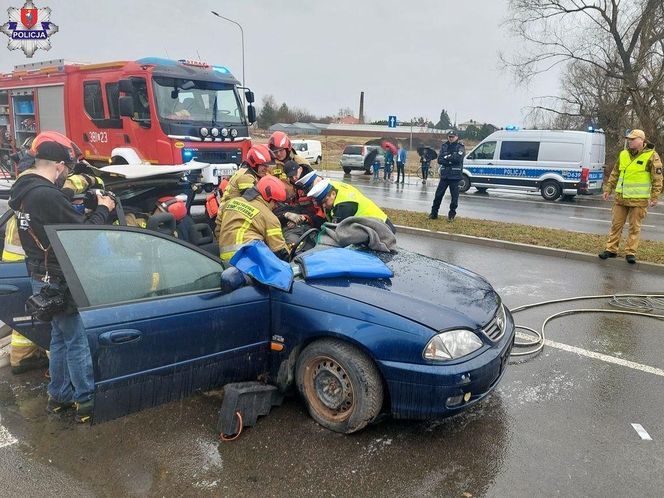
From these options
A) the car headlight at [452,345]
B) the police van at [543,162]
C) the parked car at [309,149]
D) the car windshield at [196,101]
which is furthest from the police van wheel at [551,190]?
the parked car at [309,149]

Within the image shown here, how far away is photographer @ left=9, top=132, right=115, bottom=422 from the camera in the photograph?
3180 mm

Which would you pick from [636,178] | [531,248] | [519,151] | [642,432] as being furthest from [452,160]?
[519,151]

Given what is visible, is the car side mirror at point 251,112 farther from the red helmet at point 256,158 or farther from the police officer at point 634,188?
the police officer at point 634,188

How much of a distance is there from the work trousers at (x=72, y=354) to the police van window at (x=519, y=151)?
56.8ft

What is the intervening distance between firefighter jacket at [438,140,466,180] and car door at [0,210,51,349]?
8482 millimetres

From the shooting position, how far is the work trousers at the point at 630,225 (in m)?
7.60

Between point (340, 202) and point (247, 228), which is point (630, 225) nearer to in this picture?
point (340, 202)

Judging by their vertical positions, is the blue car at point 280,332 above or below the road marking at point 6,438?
above

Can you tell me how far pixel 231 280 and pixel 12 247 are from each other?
72.8 inches

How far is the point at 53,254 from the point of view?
10.8ft

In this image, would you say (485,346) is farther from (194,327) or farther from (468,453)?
(194,327)

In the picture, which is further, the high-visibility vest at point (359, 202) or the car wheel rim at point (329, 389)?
the high-visibility vest at point (359, 202)

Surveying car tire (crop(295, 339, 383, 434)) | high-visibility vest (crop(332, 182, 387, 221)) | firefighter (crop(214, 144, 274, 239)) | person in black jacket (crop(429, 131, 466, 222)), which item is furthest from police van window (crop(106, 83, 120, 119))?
car tire (crop(295, 339, 383, 434))

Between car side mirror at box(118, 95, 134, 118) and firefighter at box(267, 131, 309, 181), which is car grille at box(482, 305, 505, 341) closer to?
firefighter at box(267, 131, 309, 181)
